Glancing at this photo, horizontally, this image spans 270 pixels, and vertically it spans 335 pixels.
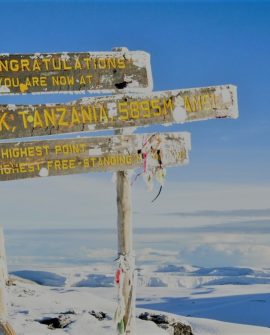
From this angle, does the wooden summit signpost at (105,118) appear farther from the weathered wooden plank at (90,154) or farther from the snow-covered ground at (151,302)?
the snow-covered ground at (151,302)

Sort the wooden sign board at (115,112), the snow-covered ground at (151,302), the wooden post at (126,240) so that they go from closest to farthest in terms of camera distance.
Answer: the wooden sign board at (115,112) → the wooden post at (126,240) → the snow-covered ground at (151,302)

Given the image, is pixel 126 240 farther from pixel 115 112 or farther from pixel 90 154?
pixel 115 112

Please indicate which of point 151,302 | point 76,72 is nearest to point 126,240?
point 76,72

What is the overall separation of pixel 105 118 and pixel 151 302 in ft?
57.8

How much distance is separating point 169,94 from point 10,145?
1.92 m

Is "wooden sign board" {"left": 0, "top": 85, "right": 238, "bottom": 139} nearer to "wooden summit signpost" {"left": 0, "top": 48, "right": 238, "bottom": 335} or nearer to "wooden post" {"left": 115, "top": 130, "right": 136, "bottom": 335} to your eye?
"wooden summit signpost" {"left": 0, "top": 48, "right": 238, "bottom": 335}

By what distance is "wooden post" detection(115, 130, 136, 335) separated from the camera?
7.23 m

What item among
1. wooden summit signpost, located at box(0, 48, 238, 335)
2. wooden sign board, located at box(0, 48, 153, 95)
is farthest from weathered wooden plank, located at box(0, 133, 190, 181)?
wooden sign board, located at box(0, 48, 153, 95)

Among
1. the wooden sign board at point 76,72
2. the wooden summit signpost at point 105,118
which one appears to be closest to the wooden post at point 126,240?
the wooden summit signpost at point 105,118

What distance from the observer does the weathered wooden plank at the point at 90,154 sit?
6676 millimetres

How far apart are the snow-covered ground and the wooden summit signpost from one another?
2599 millimetres

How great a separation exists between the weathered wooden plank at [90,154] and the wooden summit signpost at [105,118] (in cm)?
1

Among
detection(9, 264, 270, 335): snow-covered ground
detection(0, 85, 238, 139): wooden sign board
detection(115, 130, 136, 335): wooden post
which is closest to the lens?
detection(0, 85, 238, 139): wooden sign board

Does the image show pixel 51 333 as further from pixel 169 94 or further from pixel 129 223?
pixel 169 94
